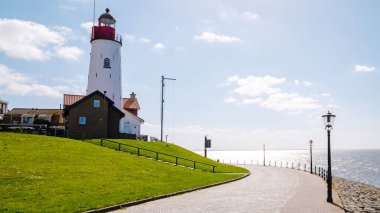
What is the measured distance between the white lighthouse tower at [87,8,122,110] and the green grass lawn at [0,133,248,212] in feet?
64.6

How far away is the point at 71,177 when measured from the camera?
21.3 meters

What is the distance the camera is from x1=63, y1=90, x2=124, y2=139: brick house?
147 ft

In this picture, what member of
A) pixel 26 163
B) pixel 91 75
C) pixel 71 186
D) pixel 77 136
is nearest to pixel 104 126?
pixel 77 136

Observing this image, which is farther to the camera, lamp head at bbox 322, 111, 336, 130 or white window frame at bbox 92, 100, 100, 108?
white window frame at bbox 92, 100, 100, 108

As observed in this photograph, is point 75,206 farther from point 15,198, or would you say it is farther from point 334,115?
point 334,115

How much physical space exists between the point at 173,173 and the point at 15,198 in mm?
15272

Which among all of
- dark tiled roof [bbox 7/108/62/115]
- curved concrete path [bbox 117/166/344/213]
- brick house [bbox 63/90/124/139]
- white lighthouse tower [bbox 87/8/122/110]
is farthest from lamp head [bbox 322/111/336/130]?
dark tiled roof [bbox 7/108/62/115]

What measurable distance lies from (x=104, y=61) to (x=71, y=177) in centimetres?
3363

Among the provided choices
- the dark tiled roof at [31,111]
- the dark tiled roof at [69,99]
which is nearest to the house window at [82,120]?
the dark tiled roof at [69,99]

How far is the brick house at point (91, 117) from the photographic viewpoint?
44.9 metres

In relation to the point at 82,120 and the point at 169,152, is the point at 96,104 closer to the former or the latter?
the point at 82,120

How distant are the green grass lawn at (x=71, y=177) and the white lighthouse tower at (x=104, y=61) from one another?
64.6 feet

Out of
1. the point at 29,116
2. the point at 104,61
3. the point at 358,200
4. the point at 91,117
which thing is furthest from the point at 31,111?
the point at 358,200

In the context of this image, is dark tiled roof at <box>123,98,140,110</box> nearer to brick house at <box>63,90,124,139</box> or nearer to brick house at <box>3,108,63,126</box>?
brick house at <box>3,108,63,126</box>
